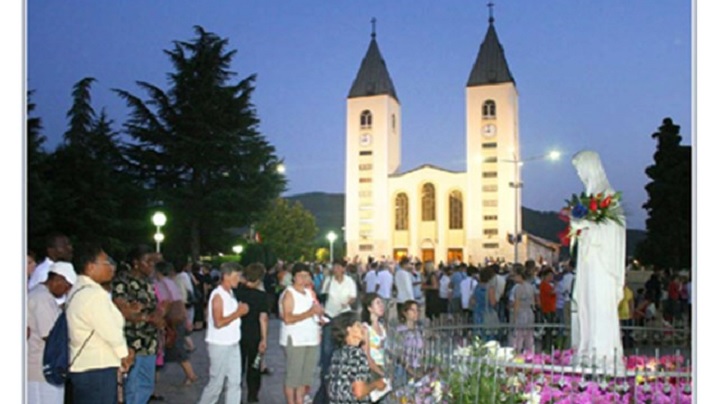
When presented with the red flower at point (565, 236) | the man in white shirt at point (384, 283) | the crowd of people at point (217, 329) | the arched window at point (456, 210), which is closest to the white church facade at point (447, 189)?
the arched window at point (456, 210)

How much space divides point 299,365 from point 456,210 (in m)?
60.4

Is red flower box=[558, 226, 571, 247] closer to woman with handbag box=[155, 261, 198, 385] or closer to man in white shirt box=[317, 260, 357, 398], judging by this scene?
man in white shirt box=[317, 260, 357, 398]

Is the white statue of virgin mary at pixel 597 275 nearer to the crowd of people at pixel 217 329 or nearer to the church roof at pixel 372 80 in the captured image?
the crowd of people at pixel 217 329

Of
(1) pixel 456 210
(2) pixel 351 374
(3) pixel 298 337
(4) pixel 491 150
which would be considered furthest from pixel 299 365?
(1) pixel 456 210

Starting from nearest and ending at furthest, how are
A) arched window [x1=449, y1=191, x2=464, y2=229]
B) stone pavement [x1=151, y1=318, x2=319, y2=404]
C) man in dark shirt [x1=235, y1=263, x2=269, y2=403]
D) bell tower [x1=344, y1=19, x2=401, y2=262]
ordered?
man in dark shirt [x1=235, y1=263, x2=269, y2=403] → stone pavement [x1=151, y1=318, x2=319, y2=404] → bell tower [x1=344, y1=19, x2=401, y2=262] → arched window [x1=449, y1=191, x2=464, y2=229]

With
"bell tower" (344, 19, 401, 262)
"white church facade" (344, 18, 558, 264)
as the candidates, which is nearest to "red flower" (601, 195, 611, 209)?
"white church facade" (344, 18, 558, 264)

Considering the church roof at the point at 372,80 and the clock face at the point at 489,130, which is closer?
the clock face at the point at 489,130

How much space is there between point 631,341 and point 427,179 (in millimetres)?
57488

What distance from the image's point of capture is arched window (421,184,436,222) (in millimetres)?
68188

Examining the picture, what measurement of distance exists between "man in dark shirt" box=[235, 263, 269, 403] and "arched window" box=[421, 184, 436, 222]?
5992 centimetres

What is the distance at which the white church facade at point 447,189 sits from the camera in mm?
64188

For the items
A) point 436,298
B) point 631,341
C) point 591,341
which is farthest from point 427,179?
point 591,341

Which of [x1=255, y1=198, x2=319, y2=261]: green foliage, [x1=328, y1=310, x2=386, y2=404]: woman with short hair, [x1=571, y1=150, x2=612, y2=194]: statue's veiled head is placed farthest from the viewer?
[x1=255, y1=198, x2=319, y2=261]: green foliage

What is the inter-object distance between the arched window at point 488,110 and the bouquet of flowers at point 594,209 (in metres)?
60.9
